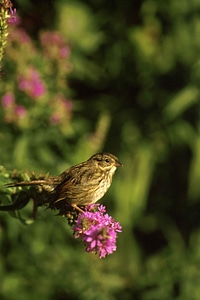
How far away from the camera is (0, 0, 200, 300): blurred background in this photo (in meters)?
4.55

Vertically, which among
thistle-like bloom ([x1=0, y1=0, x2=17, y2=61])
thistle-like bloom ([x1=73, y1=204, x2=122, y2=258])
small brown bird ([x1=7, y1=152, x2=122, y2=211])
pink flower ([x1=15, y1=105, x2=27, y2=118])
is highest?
pink flower ([x1=15, y1=105, x2=27, y2=118])

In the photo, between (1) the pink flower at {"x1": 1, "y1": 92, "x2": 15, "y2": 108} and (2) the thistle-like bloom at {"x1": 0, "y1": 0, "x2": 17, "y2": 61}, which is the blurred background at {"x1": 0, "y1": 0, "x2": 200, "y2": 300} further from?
(2) the thistle-like bloom at {"x1": 0, "y1": 0, "x2": 17, "y2": 61}

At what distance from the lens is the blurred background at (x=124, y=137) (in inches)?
179

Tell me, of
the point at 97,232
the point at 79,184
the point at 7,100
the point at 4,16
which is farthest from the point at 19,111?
the point at 97,232

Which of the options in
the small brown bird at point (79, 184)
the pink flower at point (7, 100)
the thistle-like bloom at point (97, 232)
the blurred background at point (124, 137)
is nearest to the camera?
the thistle-like bloom at point (97, 232)

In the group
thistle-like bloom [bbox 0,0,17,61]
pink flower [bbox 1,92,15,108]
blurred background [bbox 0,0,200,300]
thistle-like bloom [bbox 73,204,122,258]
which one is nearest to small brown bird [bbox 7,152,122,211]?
thistle-like bloom [bbox 73,204,122,258]

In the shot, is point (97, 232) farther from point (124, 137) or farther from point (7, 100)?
point (124, 137)

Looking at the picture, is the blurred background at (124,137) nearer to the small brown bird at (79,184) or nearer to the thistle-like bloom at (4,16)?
the small brown bird at (79,184)

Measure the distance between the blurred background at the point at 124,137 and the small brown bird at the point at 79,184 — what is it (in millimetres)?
1495

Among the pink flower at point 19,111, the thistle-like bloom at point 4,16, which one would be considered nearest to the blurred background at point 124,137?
the pink flower at point 19,111

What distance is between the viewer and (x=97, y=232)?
227 centimetres

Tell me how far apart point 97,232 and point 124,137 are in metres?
3.18

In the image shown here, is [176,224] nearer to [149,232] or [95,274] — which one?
[149,232]

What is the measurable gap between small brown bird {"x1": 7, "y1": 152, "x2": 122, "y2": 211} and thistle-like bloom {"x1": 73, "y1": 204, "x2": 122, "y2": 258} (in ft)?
0.68
